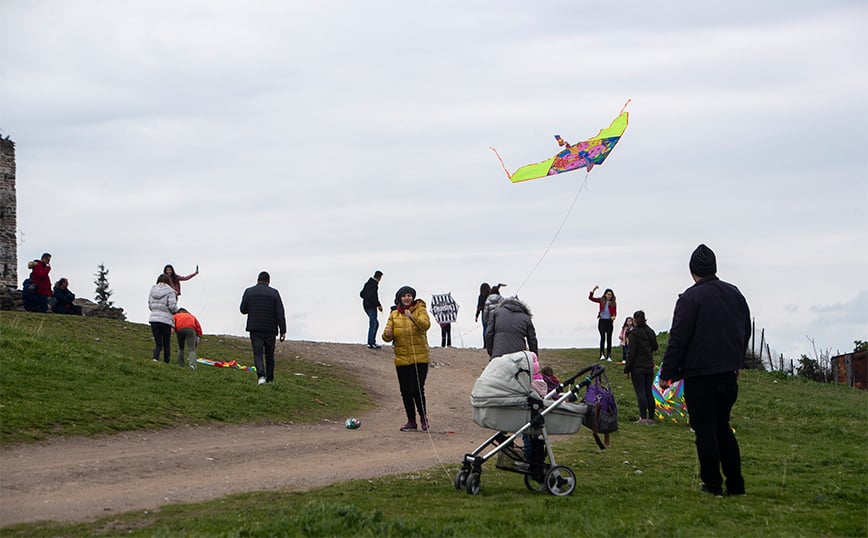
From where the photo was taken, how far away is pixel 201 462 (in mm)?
12523

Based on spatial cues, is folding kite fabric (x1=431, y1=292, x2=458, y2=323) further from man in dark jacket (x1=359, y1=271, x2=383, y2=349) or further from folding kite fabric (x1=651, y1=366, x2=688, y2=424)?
folding kite fabric (x1=651, y1=366, x2=688, y2=424)

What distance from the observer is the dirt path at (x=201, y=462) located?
9.70 metres

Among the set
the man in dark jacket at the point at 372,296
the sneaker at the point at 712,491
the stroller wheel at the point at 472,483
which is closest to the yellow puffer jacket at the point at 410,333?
the stroller wheel at the point at 472,483

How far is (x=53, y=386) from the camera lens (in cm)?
1639

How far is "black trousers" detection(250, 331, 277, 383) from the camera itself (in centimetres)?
2094

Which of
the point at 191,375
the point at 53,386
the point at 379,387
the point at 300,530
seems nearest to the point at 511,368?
the point at 300,530

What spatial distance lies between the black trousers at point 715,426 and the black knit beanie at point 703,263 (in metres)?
0.98

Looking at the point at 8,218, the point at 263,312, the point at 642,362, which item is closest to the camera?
the point at 642,362

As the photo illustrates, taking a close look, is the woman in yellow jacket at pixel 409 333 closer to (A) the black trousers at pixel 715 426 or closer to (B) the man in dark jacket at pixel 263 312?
(B) the man in dark jacket at pixel 263 312

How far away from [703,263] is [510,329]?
3.68m

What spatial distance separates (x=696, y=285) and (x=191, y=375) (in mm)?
12095

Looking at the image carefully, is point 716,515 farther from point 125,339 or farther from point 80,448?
point 125,339

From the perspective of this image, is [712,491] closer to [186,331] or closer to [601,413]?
[601,413]

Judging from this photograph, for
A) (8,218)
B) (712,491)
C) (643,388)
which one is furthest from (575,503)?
(8,218)
